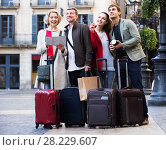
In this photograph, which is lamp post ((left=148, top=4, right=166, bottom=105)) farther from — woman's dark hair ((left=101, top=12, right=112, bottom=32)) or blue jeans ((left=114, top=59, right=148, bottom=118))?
woman's dark hair ((left=101, top=12, right=112, bottom=32))

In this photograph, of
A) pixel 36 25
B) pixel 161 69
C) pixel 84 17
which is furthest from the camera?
pixel 84 17

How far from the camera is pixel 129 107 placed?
20.1 feet

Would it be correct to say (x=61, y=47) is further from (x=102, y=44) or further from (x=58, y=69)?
(x=102, y=44)

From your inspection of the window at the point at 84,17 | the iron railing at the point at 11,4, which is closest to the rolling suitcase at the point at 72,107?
the window at the point at 84,17

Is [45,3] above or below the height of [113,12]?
above

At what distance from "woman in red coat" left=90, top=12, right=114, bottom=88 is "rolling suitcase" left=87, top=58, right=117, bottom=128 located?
45 centimetres

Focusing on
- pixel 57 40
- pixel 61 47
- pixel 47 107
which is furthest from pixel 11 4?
pixel 47 107

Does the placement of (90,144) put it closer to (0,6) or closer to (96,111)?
(96,111)

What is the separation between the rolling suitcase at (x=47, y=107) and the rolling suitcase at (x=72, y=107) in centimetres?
12

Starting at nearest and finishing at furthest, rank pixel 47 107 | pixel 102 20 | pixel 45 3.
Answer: pixel 47 107 < pixel 102 20 < pixel 45 3

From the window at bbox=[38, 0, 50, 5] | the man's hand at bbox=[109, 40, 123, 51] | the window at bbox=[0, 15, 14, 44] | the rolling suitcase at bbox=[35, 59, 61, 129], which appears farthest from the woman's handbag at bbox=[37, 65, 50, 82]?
the window at bbox=[38, 0, 50, 5]

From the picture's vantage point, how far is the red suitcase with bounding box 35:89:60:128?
6.05 metres

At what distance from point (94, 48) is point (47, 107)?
119cm

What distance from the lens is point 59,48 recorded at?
619cm
